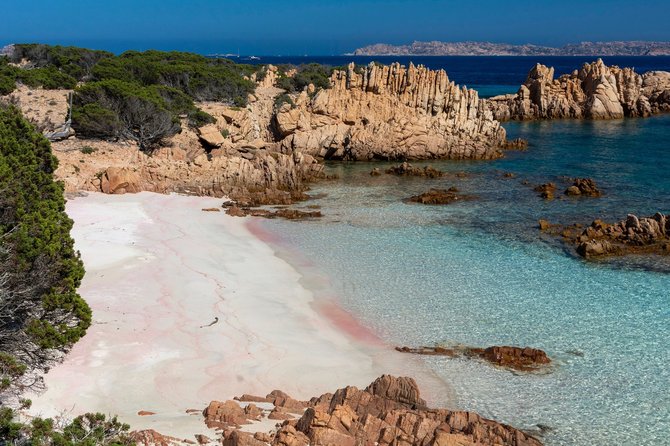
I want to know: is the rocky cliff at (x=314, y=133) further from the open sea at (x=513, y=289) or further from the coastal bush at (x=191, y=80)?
the open sea at (x=513, y=289)

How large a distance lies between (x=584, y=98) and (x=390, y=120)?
1346 inches

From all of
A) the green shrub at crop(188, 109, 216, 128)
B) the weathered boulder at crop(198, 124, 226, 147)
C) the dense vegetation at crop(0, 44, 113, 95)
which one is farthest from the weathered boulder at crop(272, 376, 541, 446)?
the dense vegetation at crop(0, 44, 113, 95)

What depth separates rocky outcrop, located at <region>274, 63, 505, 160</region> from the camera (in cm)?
4441

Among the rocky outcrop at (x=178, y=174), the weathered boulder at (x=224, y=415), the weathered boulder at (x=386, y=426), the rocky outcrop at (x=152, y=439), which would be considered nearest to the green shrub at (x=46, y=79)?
the rocky outcrop at (x=178, y=174)

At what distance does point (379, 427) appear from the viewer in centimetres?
1047

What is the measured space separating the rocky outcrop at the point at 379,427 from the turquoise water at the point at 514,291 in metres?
1.85

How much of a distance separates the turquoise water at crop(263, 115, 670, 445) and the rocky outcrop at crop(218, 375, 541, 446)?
72.8 inches

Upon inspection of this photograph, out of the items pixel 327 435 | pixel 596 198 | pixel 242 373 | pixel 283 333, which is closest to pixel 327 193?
pixel 596 198

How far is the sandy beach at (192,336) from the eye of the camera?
12.5m

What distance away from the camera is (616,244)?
78.3 ft

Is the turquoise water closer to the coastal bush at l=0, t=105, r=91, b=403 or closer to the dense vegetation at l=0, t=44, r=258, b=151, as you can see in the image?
the coastal bush at l=0, t=105, r=91, b=403

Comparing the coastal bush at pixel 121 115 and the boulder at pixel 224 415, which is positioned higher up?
the coastal bush at pixel 121 115

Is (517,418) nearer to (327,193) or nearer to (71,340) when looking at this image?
(71,340)

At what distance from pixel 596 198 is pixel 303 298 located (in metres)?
19.6
